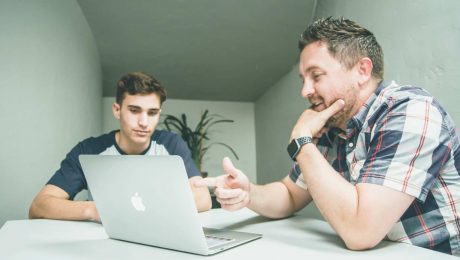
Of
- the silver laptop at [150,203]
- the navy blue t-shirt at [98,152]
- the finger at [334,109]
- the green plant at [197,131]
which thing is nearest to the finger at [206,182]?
the silver laptop at [150,203]

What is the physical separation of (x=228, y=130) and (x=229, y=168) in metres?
3.45

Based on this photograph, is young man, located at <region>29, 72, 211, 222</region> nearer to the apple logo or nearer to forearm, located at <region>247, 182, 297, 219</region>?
forearm, located at <region>247, 182, 297, 219</region>

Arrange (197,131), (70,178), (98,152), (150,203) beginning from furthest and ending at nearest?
(197,131), (98,152), (70,178), (150,203)

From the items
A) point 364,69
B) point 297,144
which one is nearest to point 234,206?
point 297,144

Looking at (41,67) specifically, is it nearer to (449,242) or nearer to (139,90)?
(139,90)

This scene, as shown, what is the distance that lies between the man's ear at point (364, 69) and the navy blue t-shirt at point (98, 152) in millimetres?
1057

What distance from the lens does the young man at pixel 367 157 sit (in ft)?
2.98

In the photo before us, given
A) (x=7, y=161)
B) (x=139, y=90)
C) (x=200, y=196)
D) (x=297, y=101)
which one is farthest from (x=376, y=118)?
(x=297, y=101)

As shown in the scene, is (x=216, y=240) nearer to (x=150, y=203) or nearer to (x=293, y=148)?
(x=150, y=203)

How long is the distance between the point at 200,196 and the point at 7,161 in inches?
36.2

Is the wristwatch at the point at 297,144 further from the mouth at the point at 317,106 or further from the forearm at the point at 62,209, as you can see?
the forearm at the point at 62,209

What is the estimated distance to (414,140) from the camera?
94 cm

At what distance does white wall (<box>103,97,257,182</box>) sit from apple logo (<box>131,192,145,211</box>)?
3.31 metres

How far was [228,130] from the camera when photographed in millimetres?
4449
